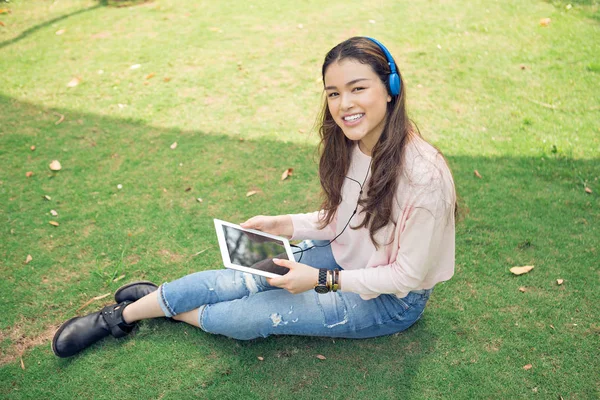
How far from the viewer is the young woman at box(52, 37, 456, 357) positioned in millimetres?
2277

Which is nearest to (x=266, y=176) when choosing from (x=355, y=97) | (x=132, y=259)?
(x=132, y=259)

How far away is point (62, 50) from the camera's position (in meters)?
5.88

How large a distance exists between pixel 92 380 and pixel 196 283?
2.25 ft

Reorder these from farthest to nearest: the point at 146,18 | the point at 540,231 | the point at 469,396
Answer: the point at 146,18
the point at 540,231
the point at 469,396

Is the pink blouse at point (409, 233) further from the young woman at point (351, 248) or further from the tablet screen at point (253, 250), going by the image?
the tablet screen at point (253, 250)

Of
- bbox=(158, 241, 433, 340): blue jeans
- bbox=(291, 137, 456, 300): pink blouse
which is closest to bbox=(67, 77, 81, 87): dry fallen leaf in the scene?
bbox=(158, 241, 433, 340): blue jeans

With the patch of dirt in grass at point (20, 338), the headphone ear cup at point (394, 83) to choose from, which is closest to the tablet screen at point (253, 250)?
the headphone ear cup at point (394, 83)

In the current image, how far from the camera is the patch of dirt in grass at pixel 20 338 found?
2.81 metres

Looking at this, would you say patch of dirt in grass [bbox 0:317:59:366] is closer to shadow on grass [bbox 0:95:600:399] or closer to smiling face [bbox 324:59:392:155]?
shadow on grass [bbox 0:95:600:399]

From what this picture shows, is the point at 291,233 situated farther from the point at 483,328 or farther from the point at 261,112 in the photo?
the point at 261,112

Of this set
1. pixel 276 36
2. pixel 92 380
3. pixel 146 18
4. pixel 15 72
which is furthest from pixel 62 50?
pixel 92 380

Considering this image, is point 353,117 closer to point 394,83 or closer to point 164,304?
point 394,83

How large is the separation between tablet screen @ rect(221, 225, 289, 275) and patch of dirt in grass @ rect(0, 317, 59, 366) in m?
1.17

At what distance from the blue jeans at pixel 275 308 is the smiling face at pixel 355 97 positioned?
819mm
